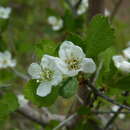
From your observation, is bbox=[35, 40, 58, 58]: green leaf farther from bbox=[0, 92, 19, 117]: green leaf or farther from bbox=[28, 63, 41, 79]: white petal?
bbox=[0, 92, 19, 117]: green leaf

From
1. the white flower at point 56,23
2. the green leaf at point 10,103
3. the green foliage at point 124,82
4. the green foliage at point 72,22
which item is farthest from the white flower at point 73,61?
the white flower at point 56,23

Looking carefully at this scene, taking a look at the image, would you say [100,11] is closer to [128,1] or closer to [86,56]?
[86,56]

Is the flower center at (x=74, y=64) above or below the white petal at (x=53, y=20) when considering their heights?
below

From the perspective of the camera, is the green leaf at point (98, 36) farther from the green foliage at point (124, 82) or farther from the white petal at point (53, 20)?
the white petal at point (53, 20)

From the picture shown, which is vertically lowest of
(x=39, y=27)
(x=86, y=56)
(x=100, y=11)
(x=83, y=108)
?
(x=83, y=108)

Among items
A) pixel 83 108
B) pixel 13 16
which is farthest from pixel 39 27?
pixel 83 108

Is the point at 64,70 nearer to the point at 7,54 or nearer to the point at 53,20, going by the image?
the point at 7,54
